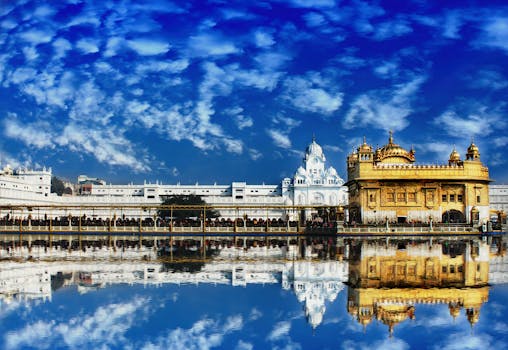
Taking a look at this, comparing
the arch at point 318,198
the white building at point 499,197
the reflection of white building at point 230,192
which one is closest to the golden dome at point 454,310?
the reflection of white building at point 230,192

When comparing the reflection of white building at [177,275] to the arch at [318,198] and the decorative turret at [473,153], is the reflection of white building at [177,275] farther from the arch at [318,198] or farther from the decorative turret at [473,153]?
the arch at [318,198]

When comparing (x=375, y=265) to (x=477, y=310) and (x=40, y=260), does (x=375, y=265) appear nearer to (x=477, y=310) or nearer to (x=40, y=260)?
(x=477, y=310)

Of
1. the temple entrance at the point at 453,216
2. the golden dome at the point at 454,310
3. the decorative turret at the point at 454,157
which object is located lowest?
the golden dome at the point at 454,310

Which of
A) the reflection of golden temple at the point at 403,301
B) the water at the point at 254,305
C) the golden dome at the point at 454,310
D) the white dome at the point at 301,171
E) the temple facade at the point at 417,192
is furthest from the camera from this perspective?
the white dome at the point at 301,171

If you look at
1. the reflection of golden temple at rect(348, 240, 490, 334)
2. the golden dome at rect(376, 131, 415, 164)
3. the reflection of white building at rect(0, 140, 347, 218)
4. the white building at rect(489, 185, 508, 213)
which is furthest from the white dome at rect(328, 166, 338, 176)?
the reflection of golden temple at rect(348, 240, 490, 334)

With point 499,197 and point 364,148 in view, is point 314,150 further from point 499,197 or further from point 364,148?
point 364,148

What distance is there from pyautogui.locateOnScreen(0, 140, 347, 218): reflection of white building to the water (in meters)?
80.2

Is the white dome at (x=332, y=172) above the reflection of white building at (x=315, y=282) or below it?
above

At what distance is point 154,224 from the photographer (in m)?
50.7

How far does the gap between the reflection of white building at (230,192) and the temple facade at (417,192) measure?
171 feet

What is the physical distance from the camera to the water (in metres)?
10.9

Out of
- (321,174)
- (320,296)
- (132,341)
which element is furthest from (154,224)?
(321,174)

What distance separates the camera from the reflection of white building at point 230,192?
335 feet

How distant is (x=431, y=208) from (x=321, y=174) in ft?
273
